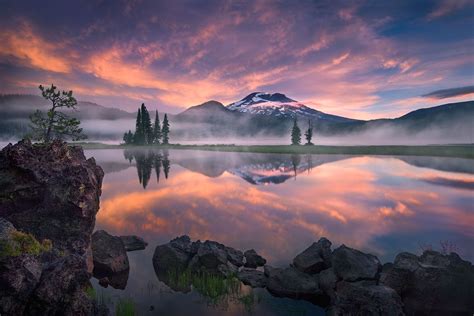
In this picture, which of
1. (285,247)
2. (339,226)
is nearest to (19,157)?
(285,247)

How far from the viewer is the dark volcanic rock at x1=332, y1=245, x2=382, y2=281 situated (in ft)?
42.1

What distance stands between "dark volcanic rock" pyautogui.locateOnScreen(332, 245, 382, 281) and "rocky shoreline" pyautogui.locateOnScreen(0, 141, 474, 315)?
1.8 inches

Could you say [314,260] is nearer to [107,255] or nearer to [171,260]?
[171,260]

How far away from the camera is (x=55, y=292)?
8.09 metres

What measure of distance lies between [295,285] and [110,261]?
9.61 metres

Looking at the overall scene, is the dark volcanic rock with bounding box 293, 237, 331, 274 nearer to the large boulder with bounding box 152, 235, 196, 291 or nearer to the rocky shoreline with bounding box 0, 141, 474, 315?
the rocky shoreline with bounding box 0, 141, 474, 315

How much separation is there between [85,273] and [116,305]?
3.83 meters

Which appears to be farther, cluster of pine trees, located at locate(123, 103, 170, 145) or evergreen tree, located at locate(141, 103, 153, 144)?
cluster of pine trees, located at locate(123, 103, 170, 145)

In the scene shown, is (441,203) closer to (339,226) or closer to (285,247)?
(339,226)

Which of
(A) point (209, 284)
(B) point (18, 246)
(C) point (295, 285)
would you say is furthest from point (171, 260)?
(B) point (18, 246)

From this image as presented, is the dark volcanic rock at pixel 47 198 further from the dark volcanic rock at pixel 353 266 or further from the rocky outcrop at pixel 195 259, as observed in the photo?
the dark volcanic rock at pixel 353 266

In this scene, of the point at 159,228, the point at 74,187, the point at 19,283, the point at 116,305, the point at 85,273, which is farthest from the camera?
the point at 159,228

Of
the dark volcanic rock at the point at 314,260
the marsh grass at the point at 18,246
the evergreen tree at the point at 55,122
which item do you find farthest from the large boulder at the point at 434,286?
the evergreen tree at the point at 55,122

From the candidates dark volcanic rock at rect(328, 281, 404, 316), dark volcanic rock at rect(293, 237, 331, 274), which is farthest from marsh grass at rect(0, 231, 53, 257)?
dark volcanic rock at rect(293, 237, 331, 274)
